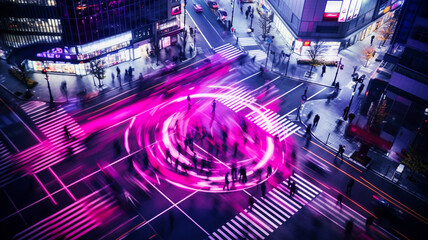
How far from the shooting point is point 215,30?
69.6 m

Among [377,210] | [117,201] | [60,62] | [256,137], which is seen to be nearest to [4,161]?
[117,201]

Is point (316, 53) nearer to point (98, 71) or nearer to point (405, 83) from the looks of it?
point (405, 83)

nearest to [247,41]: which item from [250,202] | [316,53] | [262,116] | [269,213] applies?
[316,53]

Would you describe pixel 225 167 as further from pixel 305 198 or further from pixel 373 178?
pixel 373 178

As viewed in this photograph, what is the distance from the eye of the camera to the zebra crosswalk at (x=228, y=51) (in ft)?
203

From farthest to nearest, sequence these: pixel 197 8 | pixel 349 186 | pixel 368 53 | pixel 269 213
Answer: pixel 197 8 < pixel 368 53 < pixel 349 186 < pixel 269 213

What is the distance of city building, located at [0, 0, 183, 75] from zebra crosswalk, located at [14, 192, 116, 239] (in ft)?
79.8

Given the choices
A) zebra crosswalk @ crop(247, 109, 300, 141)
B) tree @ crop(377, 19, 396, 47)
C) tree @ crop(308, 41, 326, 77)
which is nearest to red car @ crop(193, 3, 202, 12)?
tree @ crop(308, 41, 326, 77)

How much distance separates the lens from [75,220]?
1368 inches

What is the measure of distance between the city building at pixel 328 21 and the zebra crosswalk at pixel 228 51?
30.7 feet

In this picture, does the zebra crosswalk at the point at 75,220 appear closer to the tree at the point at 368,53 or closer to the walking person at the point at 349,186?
the walking person at the point at 349,186

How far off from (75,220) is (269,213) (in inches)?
721

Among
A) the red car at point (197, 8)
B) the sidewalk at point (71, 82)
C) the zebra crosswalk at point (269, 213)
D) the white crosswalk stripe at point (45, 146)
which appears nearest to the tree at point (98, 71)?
the sidewalk at point (71, 82)

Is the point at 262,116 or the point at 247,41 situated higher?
the point at 247,41
